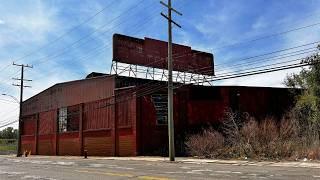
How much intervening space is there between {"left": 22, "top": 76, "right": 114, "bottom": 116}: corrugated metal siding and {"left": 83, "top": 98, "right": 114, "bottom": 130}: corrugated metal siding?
0.67m

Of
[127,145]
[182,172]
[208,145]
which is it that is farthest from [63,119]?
[182,172]

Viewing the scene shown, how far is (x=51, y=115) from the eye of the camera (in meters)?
61.8

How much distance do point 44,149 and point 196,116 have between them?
1062 inches

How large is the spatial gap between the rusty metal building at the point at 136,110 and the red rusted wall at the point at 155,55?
570 millimetres

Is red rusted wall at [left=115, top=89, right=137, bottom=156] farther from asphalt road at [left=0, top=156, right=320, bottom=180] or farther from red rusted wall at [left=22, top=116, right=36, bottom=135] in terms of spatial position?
red rusted wall at [left=22, top=116, right=36, bottom=135]

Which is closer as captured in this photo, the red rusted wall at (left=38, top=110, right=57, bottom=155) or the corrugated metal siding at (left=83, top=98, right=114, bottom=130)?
the corrugated metal siding at (left=83, top=98, right=114, bottom=130)

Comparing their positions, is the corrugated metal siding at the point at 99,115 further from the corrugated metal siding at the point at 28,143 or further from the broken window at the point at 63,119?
the corrugated metal siding at the point at 28,143

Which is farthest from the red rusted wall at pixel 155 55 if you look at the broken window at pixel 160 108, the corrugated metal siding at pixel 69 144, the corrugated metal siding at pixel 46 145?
the corrugated metal siding at pixel 46 145

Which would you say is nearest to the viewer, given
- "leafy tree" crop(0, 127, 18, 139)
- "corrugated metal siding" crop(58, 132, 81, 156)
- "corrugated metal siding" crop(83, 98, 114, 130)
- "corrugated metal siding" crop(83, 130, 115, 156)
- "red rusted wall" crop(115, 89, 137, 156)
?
"red rusted wall" crop(115, 89, 137, 156)

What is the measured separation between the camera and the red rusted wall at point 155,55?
4503 cm

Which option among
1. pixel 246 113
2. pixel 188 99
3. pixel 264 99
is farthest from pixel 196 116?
pixel 264 99

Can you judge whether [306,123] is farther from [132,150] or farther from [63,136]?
[63,136]

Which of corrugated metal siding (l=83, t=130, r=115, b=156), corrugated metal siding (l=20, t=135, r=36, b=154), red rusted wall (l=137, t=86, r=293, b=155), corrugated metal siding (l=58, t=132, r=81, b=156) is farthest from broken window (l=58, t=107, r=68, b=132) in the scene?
red rusted wall (l=137, t=86, r=293, b=155)

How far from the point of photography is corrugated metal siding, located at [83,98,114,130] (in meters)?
47.5
